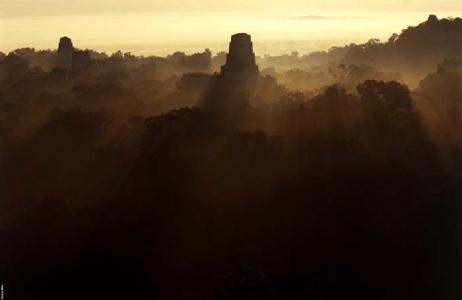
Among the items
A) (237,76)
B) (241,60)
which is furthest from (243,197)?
(241,60)

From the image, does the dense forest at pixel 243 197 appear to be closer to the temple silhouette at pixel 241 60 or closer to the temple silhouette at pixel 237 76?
the temple silhouette at pixel 237 76

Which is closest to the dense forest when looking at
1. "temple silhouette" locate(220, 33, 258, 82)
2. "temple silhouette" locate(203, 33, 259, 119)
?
"temple silhouette" locate(203, 33, 259, 119)

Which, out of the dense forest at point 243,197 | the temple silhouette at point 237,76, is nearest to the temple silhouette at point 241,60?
the temple silhouette at point 237,76

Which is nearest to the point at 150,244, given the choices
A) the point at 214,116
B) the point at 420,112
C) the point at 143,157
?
the point at 143,157

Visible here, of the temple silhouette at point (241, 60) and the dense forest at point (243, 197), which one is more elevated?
the temple silhouette at point (241, 60)

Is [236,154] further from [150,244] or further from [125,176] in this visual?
[150,244]

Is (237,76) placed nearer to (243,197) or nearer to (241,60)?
(241,60)

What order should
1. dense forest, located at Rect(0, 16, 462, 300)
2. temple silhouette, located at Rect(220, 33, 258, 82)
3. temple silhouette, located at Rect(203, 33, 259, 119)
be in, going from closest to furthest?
dense forest, located at Rect(0, 16, 462, 300) < temple silhouette, located at Rect(203, 33, 259, 119) < temple silhouette, located at Rect(220, 33, 258, 82)

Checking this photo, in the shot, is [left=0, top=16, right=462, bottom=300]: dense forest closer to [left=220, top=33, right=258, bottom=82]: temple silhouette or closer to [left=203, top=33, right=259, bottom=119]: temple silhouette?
[left=203, top=33, right=259, bottom=119]: temple silhouette
